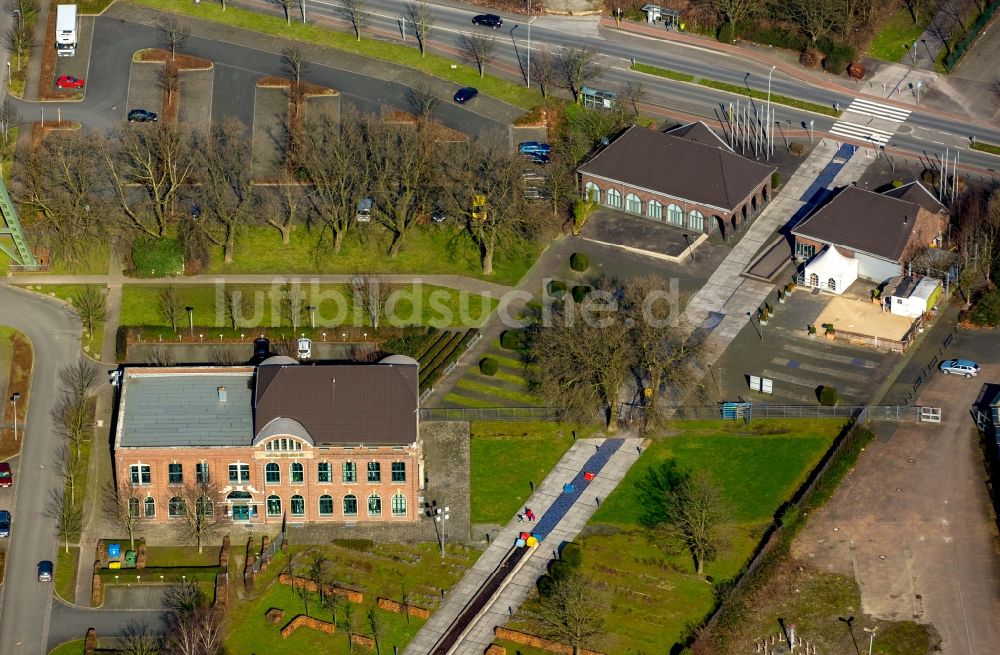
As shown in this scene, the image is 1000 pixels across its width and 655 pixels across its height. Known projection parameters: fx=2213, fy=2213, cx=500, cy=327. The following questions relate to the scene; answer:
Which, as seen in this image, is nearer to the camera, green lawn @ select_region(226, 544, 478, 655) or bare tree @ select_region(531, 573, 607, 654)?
bare tree @ select_region(531, 573, 607, 654)

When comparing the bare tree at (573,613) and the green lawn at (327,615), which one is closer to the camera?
the bare tree at (573,613)

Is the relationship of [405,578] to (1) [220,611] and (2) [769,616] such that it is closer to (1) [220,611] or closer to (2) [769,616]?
(1) [220,611]

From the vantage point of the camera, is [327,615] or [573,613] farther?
[327,615]

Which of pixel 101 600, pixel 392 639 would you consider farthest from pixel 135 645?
pixel 392 639

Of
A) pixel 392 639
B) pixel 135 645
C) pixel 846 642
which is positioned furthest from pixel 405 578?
pixel 846 642

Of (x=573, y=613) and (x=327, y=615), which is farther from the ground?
(x=327, y=615)

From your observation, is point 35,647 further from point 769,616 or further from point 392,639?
point 769,616
